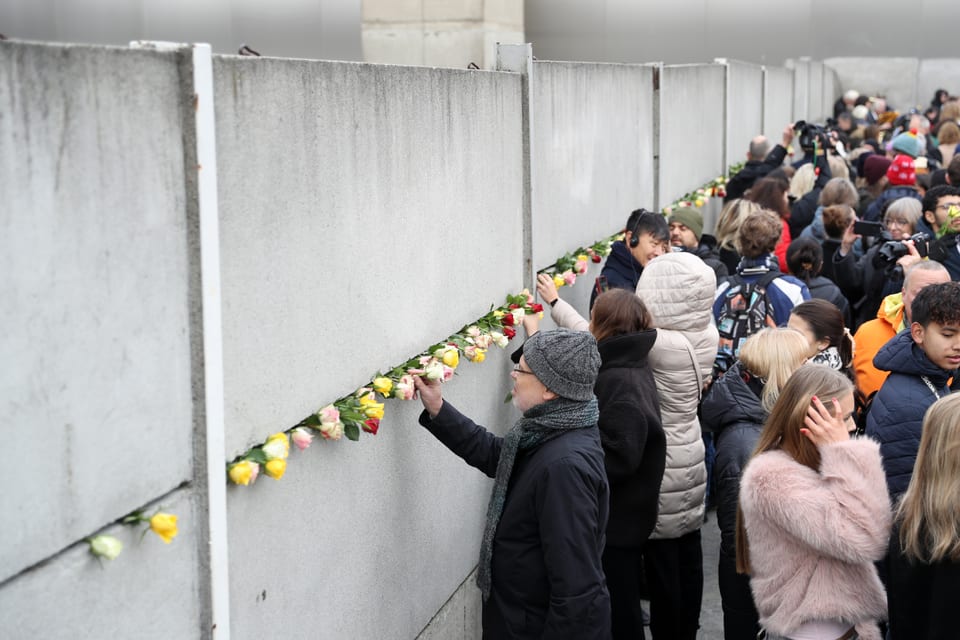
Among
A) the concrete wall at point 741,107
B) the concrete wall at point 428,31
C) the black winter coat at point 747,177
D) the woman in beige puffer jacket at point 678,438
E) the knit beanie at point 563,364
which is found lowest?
the woman in beige puffer jacket at point 678,438

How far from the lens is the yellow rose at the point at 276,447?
9.43ft

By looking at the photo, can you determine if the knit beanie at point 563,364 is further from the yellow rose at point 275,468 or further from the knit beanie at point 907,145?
the knit beanie at point 907,145

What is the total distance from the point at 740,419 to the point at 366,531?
151cm

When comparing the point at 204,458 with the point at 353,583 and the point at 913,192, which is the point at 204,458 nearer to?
the point at 353,583

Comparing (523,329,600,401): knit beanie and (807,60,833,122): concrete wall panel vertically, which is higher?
(807,60,833,122): concrete wall panel

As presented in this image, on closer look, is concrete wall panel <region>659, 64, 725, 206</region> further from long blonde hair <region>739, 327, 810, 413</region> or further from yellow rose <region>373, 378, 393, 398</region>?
yellow rose <region>373, 378, 393, 398</region>

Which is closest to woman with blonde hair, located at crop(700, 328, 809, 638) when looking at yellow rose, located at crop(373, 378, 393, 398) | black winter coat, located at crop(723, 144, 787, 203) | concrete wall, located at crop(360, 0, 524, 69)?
yellow rose, located at crop(373, 378, 393, 398)

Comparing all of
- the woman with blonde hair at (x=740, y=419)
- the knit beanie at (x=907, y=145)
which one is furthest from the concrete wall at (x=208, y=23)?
the woman with blonde hair at (x=740, y=419)

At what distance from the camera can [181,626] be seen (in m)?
2.61

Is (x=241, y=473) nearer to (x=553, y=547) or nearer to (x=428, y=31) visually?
(x=553, y=547)

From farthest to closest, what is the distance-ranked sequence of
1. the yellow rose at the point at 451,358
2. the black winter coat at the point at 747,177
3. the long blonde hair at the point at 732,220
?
the black winter coat at the point at 747,177 < the long blonde hair at the point at 732,220 < the yellow rose at the point at 451,358

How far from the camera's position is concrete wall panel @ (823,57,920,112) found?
28.4 meters

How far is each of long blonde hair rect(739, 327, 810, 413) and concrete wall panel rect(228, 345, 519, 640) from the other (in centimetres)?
112

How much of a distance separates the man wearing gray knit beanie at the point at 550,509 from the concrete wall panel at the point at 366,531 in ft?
1.27
